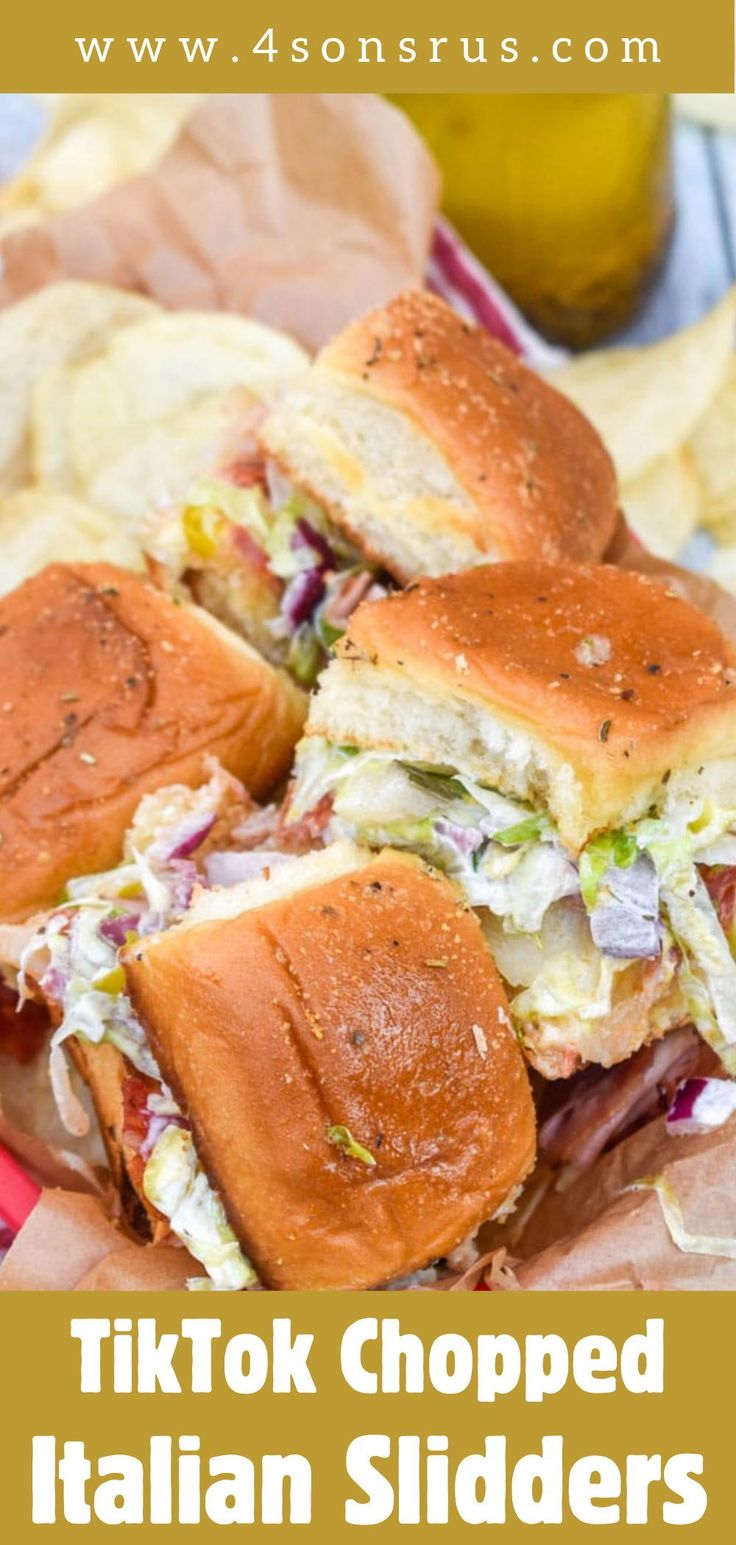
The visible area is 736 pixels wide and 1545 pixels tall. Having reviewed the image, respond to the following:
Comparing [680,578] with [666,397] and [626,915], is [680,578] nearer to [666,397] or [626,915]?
[666,397]

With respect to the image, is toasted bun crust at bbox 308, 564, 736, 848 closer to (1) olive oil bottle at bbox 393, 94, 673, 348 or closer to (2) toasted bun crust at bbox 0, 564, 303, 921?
(2) toasted bun crust at bbox 0, 564, 303, 921

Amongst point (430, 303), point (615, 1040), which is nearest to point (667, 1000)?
point (615, 1040)

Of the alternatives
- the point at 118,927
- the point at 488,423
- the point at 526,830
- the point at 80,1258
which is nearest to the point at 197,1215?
the point at 80,1258

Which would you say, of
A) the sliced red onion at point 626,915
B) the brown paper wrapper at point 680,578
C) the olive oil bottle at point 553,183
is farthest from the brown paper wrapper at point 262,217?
the sliced red onion at point 626,915

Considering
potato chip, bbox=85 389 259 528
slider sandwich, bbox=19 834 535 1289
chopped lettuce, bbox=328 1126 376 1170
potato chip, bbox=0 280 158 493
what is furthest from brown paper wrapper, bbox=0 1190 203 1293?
potato chip, bbox=0 280 158 493

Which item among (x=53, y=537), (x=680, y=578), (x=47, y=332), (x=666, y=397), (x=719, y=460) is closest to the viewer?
(x=680, y=578)

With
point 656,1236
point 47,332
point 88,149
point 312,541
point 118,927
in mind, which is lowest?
point 656,1236
